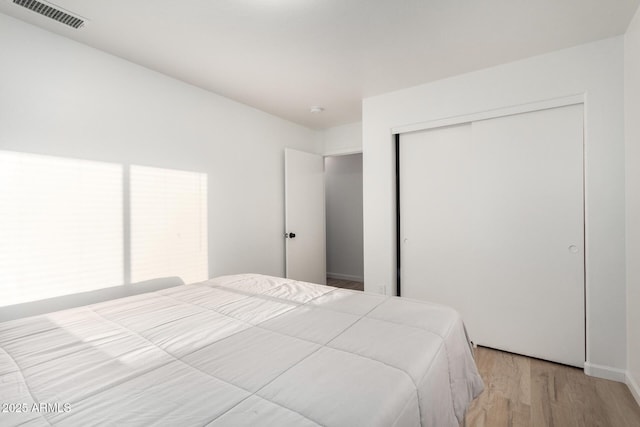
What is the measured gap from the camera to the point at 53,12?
5.92 feet

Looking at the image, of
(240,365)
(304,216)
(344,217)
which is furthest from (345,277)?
(240,365)

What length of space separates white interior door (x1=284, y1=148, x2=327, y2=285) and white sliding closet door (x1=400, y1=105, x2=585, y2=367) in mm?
1573

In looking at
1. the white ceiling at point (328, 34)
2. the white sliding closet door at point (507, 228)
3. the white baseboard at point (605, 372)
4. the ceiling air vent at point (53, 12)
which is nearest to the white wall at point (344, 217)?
the white sliding closet door at point (507, 228)

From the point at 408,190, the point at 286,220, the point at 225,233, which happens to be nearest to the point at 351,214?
the point at 286,220

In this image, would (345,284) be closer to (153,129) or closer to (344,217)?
(344,217)

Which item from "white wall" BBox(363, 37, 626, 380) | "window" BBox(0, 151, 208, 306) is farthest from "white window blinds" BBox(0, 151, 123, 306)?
"white wall" BBox(363, 37, 626, 380)

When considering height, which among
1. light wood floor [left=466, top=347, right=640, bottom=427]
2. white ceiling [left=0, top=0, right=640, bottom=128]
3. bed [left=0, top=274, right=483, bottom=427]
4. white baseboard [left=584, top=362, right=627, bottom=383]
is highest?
white ceiling [left=0, top=0, right=640, bottom=128]

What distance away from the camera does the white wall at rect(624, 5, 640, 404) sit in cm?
187

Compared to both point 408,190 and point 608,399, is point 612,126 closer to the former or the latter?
point 408,190

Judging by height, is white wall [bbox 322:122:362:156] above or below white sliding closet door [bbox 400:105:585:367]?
above

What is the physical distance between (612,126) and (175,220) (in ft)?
11.9

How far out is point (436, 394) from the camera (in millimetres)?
1029

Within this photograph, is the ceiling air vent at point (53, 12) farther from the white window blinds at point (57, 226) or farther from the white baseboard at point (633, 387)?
the white baseboard at point (633, 387)

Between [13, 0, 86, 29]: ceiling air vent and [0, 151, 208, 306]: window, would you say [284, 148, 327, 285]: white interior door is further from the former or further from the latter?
[13, 0, 86, 29]: ceiling air vent
